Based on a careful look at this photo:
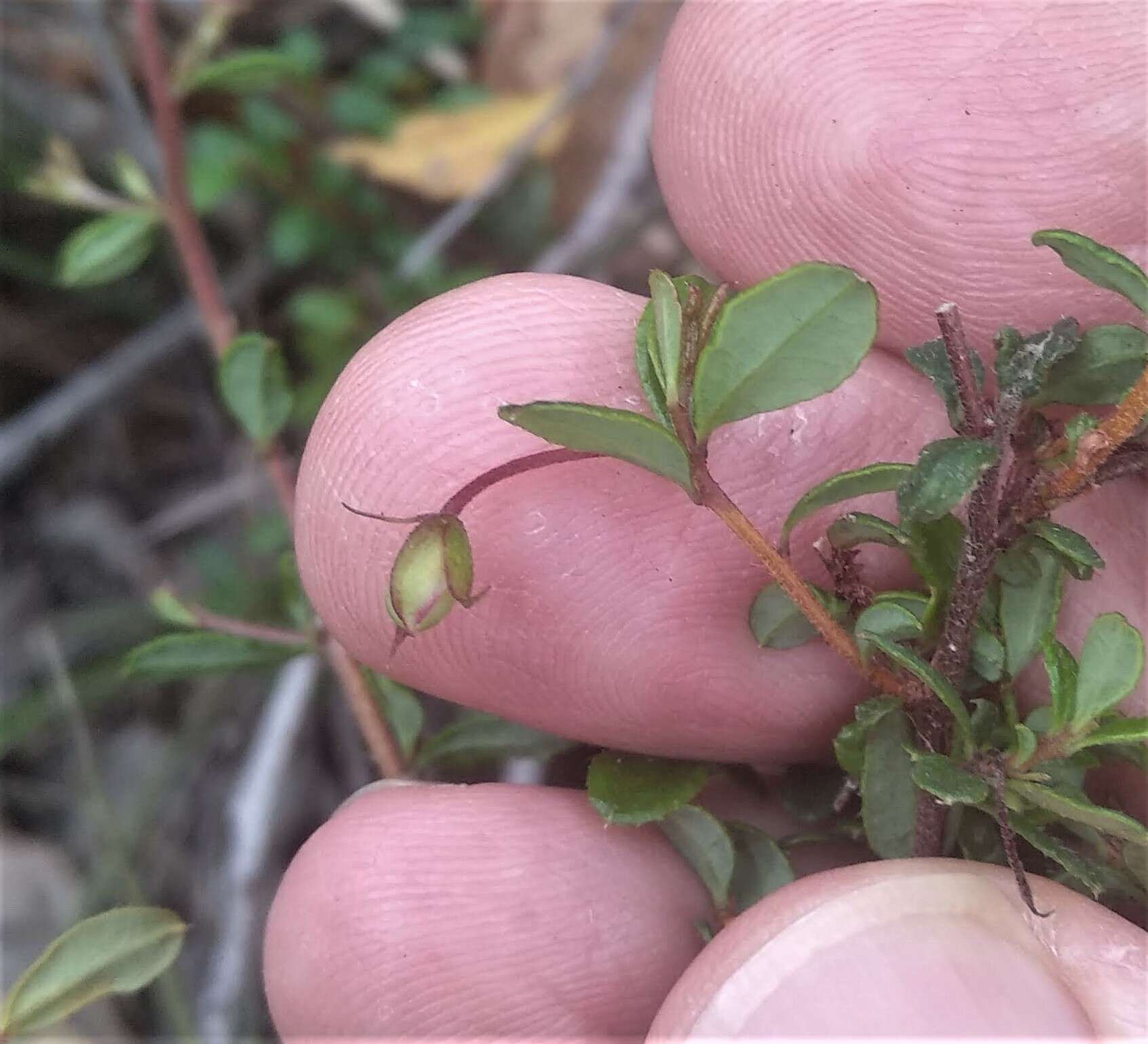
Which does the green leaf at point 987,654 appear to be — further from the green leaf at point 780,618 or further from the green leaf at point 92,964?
the green leaf at point 92,964

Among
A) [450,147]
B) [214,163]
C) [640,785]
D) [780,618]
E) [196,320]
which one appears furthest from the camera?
[450,147]

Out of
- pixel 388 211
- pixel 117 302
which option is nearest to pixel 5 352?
pixel 117 302

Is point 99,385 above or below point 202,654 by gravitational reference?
below

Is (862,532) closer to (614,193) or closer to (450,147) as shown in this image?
(614,193)

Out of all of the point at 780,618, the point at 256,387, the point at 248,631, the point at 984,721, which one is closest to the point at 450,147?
the point at 256,387

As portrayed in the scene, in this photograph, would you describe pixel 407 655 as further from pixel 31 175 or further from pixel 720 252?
pixel 31 175

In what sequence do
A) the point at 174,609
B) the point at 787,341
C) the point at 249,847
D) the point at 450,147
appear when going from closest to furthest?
the point at 787,341
the point at 174,609
the point at 249,847
the point at 450,147
